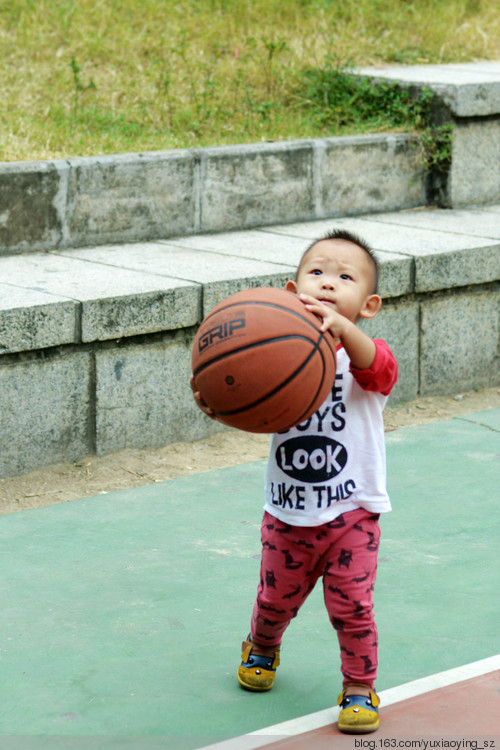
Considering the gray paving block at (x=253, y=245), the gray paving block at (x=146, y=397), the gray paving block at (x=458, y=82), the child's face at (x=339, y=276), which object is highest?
the gray paving block at (x=458, y=82)

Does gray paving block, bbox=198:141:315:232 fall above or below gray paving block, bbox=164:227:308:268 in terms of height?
above

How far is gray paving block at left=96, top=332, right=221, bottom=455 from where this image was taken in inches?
199

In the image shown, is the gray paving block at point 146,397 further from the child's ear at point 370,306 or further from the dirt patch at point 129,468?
the child's ear at point 370,306

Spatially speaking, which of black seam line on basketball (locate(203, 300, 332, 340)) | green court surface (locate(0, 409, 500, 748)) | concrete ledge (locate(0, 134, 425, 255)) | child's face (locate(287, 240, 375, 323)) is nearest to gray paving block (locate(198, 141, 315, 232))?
concrete ledge (locate(0, 134, 425, 255))

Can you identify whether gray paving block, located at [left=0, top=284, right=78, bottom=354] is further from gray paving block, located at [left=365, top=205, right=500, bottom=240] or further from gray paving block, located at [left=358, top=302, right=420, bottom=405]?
gray paving block, located at [left=365, top=205, right=500, bottom=240]

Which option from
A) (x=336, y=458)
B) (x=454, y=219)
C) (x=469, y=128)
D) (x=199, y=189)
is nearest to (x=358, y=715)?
(x=336, y=458)

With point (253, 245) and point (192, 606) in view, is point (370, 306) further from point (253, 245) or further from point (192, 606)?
point (253, 245)

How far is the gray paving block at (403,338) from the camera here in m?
5.96

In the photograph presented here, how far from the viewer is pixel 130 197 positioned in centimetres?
623

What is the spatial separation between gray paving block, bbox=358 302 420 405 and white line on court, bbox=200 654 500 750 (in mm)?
2868

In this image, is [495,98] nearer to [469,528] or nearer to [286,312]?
[469,528]

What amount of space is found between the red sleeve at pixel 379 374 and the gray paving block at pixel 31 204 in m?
3.34

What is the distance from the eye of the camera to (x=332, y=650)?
3.36m

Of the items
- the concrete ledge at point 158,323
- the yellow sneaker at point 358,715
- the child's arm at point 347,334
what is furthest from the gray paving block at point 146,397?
the yellow sneaker at point 358,715
